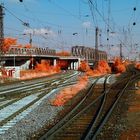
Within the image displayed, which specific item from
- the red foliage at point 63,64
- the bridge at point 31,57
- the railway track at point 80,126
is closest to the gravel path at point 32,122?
the railway track at point 80,126

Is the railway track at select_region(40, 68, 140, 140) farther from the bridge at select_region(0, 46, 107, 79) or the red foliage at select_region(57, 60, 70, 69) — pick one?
the red foliage at select_region(57, 60, 70, 69)

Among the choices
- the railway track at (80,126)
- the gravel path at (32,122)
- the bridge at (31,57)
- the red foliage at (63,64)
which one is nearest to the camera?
the railway track at (80,126)

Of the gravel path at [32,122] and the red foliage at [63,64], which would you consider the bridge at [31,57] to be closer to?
the red foliage at [63,64]

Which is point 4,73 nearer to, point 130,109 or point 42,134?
point 130,109

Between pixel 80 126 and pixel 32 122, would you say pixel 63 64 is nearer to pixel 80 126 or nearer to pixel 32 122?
pixel 32 122

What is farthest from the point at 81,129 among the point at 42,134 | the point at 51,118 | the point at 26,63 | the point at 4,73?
the point at 26,63

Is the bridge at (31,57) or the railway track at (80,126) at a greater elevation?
the bridge at (31,57)

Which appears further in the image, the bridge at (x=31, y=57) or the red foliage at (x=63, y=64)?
the red foliage at (x=63, y=64)

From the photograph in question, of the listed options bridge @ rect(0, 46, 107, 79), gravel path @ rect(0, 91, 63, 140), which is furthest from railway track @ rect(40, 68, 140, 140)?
bridge @ rect(0, 46, 107, 79)

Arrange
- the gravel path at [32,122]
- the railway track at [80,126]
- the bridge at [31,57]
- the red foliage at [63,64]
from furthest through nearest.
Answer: the red foliage at [63,64]
the bridge at [31,57]
the gravel path at [32,122]
the railway track at [80,126]

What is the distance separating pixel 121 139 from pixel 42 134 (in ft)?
10.0

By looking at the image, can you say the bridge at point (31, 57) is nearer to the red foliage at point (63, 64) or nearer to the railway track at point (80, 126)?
the red foliage at point (63, 64)

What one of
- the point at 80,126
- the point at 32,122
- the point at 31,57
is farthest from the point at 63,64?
the point at 80,126

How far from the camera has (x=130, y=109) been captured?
2495 centimetres
